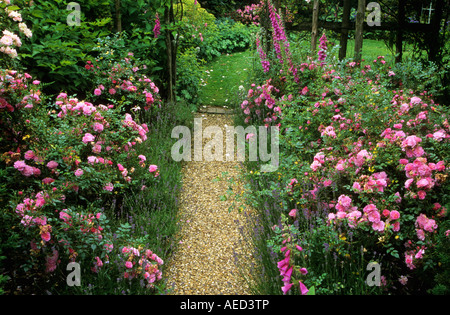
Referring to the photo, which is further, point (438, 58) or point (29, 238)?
point (438, 58)

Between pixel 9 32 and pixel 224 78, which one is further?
pixel 224 78

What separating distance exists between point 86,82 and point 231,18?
9.09 meters

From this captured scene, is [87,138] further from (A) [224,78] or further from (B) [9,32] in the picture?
(A) [224,78]

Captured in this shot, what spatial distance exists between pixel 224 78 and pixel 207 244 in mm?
5226

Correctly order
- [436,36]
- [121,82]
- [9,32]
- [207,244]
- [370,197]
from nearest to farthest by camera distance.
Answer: [370,197]
[9,32]
[207,244]
[121,82]
[436,36]

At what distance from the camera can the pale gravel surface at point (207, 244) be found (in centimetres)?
271

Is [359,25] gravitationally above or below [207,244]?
above

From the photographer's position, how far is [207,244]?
319 centimetres

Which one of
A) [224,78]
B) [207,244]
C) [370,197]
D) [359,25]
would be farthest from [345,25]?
[207,244]

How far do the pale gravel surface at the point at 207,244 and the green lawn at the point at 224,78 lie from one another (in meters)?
2.42

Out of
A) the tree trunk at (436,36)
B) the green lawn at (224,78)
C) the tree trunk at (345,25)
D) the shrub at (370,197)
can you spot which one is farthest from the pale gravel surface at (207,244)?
the tree trunk at (436,36)

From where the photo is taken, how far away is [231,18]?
1225cm

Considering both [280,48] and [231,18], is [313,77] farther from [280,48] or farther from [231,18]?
[231,18]

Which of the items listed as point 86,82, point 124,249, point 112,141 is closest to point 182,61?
point 86,82
